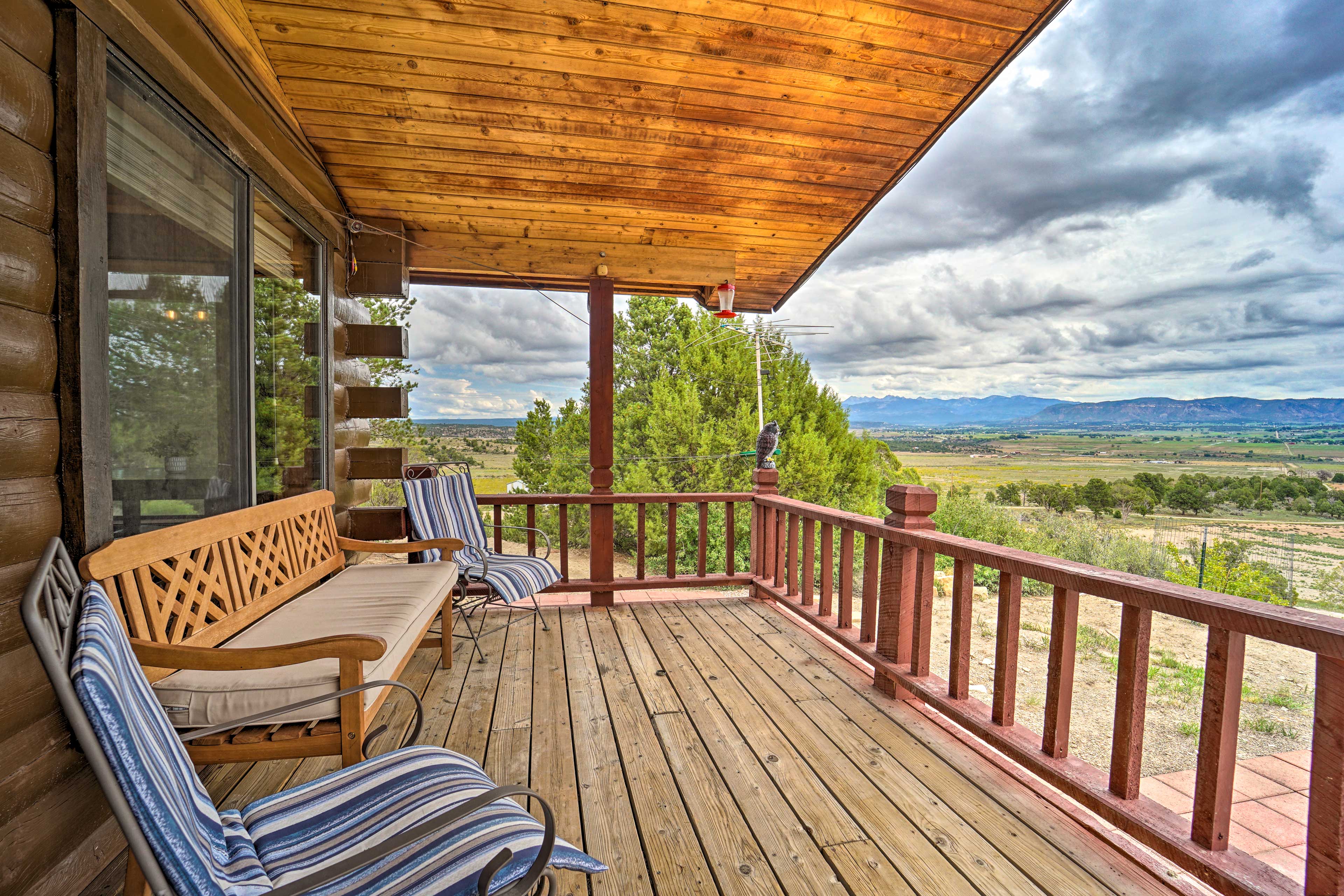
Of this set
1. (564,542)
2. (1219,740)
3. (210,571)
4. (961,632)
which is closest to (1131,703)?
(1219,740)

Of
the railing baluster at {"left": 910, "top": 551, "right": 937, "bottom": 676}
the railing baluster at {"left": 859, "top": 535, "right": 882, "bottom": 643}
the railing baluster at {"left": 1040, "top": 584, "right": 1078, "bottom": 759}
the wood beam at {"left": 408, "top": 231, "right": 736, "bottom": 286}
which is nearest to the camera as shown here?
the railing baluster at {"left": 1040, "top": 584, "right": 1078, "bottom": 759}

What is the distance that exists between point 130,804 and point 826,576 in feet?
9.42

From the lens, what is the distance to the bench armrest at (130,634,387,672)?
57.8 inches

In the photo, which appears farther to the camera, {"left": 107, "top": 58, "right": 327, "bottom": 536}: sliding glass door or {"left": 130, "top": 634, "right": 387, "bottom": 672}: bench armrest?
{"left": 107, "top": 58, "right": 327, "bottom": 536}: sliding glass door

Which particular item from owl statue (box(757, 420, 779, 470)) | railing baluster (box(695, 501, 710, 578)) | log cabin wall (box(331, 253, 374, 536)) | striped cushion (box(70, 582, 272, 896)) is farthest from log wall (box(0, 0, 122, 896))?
owl statue (box(757, 420, 779, 470))

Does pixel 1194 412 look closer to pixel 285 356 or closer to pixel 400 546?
pixel 400 546

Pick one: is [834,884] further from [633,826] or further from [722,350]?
[722,350]

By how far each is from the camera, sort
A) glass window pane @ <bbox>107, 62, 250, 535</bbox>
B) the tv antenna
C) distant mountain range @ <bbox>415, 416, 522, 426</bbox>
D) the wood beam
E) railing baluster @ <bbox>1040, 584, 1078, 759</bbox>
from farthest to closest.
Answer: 1. the tv antenna
2. distant mountain range @ <bbox>415, 416, 522, 426</bbox>
3. the wood beam
4. railing baluster @ <bbox>1040, 584, 1078, 759</bbox>
5. glass window pane @ <bbox>107, 62, 250, 535</bbox>

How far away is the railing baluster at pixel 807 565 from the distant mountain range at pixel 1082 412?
9.98 metres

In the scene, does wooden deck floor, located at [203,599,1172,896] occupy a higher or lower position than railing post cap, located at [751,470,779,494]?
lower

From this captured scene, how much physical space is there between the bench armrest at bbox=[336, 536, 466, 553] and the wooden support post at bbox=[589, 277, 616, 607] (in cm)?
106

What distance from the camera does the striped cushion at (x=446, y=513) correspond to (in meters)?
3.42

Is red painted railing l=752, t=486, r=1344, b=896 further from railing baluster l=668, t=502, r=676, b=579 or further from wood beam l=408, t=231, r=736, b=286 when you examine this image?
wood beam l=408, t=231, r=736, b=286

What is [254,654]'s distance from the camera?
152 centimetres
